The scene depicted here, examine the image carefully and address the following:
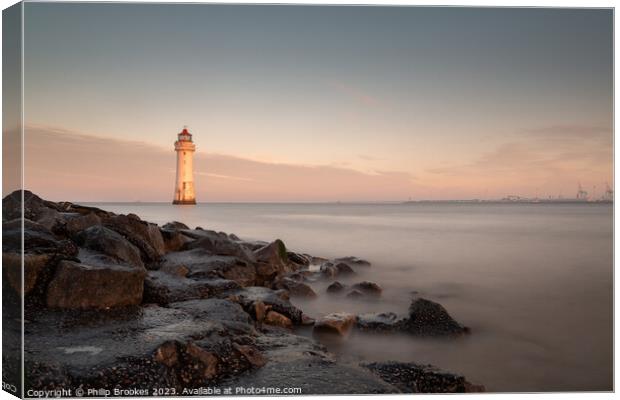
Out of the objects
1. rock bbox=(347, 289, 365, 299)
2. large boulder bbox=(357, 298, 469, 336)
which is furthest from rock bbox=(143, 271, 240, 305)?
large boulder bbox=(357, 298, 469, 336)

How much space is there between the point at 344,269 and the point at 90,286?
11.4ft

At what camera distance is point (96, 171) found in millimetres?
4727

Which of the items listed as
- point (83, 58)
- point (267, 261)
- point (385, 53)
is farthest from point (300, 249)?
point (83, 58)

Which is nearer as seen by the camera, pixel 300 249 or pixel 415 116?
pixel 415 116

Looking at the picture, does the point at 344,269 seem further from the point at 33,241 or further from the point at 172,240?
the point at 33,241

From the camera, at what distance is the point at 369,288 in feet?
18.2

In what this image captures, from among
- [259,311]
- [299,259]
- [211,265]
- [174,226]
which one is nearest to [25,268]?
[259,311]

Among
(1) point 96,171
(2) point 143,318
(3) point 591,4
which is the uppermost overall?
(3) point 591,4

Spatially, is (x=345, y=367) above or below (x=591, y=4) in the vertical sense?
below

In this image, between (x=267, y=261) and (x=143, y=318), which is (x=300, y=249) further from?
(x=143, y=318)

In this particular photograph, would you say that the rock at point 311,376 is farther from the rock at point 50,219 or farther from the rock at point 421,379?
the rock at point 50,219

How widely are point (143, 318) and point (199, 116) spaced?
212cm

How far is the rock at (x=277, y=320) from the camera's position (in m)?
4.45

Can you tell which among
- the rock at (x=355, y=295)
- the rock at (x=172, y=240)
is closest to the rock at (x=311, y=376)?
the rock at (x=355, y=295)
